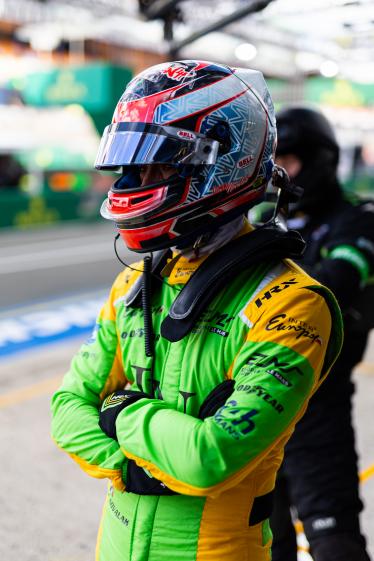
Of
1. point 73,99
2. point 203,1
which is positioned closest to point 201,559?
point 203,1

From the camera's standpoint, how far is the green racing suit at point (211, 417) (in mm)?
1360

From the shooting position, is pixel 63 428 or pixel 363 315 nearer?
pixel 63 428

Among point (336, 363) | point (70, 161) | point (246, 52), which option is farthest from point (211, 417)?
point (70, 161)

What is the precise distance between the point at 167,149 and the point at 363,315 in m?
1.37

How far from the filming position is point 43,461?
4184 millimetres

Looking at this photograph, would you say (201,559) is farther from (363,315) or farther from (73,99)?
(73,99)

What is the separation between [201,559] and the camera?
150cm

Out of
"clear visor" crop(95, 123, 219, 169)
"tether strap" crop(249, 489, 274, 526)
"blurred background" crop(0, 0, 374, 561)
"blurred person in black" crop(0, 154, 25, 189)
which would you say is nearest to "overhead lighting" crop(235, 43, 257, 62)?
"blurred background" crop(0, 0, 374, 561)

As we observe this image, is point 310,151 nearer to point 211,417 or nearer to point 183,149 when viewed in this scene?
point 183,149

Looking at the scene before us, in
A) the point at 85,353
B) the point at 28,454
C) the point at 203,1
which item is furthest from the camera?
the point at 203,1

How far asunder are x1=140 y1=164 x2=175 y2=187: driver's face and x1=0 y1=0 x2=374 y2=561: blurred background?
91.8 inches

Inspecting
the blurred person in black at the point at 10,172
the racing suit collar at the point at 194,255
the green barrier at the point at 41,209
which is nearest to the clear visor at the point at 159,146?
the racing suit collar at the point at 194,255

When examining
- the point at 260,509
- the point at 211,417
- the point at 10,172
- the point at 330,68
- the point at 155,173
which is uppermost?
the point at 155,173

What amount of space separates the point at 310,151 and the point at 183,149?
1473 millimetres
